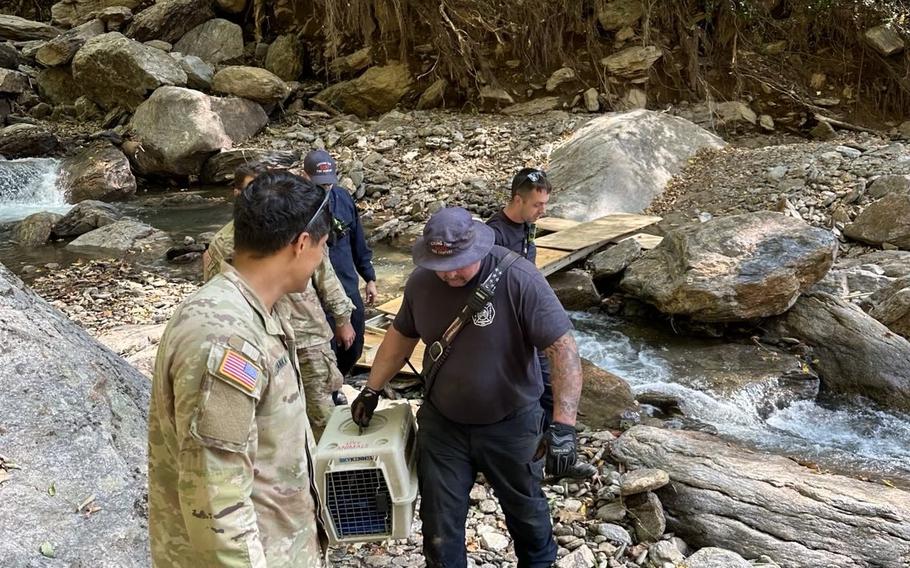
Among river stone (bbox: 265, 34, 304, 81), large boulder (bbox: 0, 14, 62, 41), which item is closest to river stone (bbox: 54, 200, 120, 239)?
river stone (bbox: 265, 34, 304, 81)

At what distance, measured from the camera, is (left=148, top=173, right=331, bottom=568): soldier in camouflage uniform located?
163 cm

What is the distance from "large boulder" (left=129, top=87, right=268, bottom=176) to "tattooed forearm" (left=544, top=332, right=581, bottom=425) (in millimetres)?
12293

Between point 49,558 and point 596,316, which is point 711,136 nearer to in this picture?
point 596,316

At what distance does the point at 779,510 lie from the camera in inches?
142

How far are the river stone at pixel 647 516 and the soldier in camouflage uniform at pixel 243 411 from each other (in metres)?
2.17

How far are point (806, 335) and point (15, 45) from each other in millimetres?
19831

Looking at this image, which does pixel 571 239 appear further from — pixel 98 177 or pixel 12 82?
pixel 12 82

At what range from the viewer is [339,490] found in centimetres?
259

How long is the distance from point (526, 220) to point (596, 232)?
4673 millimetres

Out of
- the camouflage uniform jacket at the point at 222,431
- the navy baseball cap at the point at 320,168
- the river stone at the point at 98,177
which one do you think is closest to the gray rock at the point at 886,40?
the navy baseball cap at the point at 320,168

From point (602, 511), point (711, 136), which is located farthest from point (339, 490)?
point (711, 136)

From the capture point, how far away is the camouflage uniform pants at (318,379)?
3686mm

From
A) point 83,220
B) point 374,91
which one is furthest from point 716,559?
point 374,91

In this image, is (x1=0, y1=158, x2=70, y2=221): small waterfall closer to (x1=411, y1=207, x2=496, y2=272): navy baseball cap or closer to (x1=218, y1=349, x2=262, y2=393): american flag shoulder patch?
(x1=411, y1=207, x2=496, y2=272): navy baseball cap
